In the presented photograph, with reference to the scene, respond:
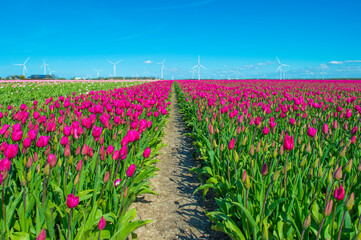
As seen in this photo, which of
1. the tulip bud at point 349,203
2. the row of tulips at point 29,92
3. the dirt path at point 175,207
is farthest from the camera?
the row of tulips at point 29,92

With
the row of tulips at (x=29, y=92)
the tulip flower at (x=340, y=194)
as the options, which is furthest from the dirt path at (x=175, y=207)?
the row of tulips at (x=29, y=92)

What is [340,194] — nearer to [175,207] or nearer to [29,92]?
[175,207]

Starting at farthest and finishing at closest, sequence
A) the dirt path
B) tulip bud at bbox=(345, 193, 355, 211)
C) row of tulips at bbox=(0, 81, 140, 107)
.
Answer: row of tulips at bbox=(0, 81, 140, 107), the dirt path, tulip bud at bbox=(345, 193, 355, 211)

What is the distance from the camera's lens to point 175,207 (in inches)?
137

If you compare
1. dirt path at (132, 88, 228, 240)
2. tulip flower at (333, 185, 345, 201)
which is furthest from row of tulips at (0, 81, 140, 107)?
tulip flower at (333, 185, 345, 201)

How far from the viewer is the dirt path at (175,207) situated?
2.89m

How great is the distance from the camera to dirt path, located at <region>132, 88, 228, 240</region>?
289cm

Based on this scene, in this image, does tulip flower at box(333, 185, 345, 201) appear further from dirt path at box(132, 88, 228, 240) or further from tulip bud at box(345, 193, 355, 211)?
→ dirt path at box(132, 88, 228, 240)

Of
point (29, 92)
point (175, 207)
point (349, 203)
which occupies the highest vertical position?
point (29, 92)

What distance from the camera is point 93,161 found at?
324 cm

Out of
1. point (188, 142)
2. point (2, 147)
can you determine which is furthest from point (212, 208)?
point (188, 142)

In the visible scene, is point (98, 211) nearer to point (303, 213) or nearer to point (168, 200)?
point (168, 200)

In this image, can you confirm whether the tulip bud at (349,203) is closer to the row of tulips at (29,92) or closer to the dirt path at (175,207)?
the dirt path at (175,207)

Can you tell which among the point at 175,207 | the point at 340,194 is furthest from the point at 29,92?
the point at 340,194
